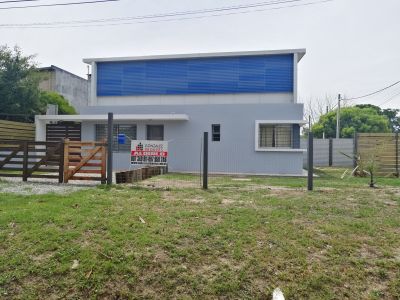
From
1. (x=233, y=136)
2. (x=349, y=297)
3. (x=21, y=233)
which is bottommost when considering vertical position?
(x=349, y=297)

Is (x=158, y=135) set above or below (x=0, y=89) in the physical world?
below

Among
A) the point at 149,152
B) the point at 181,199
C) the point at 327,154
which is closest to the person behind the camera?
the point at 181,199

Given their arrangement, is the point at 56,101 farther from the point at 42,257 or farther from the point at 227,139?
the point at 42,257

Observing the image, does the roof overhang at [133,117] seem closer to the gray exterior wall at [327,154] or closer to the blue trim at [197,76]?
the blue trim at [197,76]

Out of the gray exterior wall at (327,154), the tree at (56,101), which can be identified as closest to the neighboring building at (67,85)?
the tree at (56,101)

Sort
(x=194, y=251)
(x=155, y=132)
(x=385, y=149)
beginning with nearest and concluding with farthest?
(x=194, y=251) → (x=385, y=149) → (x=155, y=132)

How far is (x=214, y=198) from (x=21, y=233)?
12.8 ft

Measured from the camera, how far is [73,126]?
58.1 feet

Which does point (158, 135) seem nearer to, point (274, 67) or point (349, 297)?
point (274, 67)

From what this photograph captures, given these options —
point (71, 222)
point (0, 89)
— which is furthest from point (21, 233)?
point (0, 89)

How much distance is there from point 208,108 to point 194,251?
1248cm

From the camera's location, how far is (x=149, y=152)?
36.1 feet

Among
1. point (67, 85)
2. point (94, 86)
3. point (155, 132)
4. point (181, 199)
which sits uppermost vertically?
point (67, 85)

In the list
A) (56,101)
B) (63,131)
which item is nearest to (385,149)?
(63,131)
